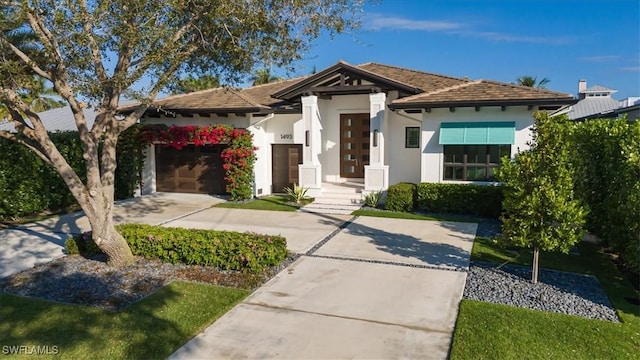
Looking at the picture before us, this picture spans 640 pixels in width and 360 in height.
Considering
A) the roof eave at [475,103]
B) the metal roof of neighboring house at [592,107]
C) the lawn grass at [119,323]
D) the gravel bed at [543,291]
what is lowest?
the lawn grass at [119,323]

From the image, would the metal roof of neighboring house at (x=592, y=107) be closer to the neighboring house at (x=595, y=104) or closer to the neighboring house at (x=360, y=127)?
the neighboring house at (x=595, y=104)

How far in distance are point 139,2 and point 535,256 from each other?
8.30 meters

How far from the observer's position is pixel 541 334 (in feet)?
18.4

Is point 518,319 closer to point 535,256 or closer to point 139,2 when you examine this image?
point 535,256

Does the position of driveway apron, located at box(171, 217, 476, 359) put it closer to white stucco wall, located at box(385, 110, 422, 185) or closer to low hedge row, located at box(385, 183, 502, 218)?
low hedge row, located at box(385, 183, 502, 218)

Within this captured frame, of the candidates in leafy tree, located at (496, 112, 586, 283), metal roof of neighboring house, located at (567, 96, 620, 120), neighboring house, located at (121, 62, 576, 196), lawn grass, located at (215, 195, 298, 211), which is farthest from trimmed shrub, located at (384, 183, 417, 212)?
metal roof of neighboring house, located at (567, 96, 620, 120)

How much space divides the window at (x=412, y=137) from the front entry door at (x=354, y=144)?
179 centimetres

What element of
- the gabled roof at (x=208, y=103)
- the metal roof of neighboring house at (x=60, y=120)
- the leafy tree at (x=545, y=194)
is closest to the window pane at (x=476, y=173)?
the leafy tree at (x=545, y=194)

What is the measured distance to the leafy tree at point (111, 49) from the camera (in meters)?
7.36

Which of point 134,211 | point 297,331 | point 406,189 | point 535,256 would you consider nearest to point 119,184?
point 134,211

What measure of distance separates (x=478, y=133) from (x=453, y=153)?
3.61ft

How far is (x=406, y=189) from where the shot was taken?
1470 centimetres

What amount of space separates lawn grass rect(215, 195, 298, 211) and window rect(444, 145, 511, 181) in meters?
5.76

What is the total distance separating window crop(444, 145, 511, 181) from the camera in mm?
14570
